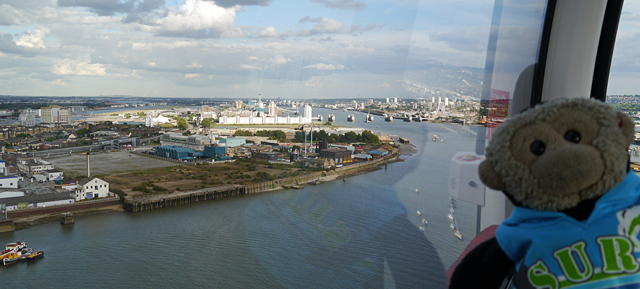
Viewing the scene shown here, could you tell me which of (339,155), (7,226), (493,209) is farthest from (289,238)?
(493,209)

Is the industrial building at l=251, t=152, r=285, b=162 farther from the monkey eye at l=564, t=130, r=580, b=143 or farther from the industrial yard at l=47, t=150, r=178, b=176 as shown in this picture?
the monkey eye at l=564, t=130, r=580, b=143

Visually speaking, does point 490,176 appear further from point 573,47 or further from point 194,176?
point 194,176

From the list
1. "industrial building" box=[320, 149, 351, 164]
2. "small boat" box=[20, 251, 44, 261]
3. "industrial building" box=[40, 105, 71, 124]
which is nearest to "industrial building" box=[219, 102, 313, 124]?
"industrial building" box=[320, 149, 351, 164]

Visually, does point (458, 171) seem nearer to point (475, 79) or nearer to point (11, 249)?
point (475, 79)

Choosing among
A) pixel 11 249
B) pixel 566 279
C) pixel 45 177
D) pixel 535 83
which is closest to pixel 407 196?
pixel 535 83

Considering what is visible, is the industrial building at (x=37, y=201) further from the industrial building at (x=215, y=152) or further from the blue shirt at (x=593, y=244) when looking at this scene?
the blue shirt at (x=593, y=244)

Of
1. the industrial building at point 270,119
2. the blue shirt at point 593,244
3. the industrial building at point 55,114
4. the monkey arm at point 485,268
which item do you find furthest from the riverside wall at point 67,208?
the blue shirt at point 593,244

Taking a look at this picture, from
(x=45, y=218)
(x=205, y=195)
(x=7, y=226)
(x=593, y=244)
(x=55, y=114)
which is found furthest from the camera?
(x=205, y=195)
